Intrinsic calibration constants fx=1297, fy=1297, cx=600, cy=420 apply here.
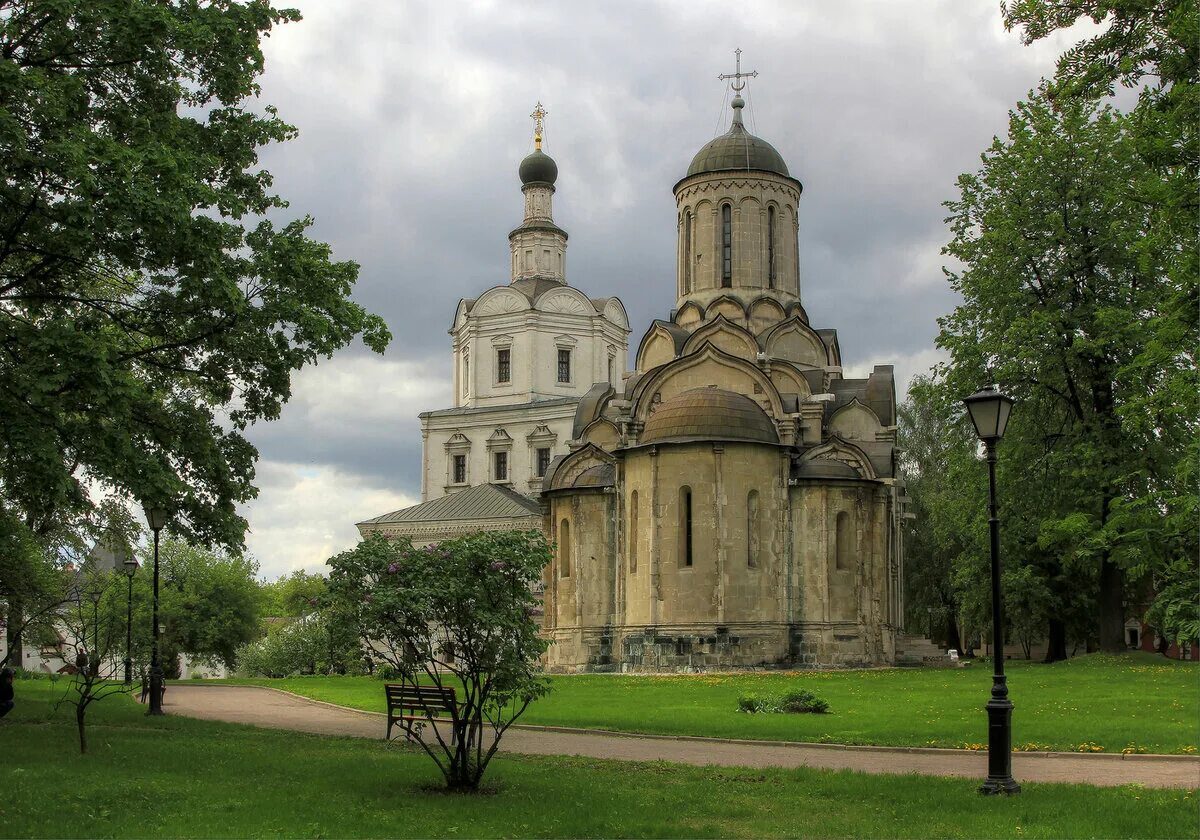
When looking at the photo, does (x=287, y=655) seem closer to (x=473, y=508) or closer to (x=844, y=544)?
(x=473, y=508)

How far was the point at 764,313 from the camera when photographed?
147 feet

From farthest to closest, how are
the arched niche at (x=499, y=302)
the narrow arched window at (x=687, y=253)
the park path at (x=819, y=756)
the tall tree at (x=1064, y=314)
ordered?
the arched niche at (x=499, y=302) → the narrow arched window at (x=687, y=253) → the tall tree at (x=1064, y=314) → the park path at (x=819, y=756)

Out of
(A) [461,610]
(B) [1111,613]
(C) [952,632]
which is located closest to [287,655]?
(B) [1111,613]

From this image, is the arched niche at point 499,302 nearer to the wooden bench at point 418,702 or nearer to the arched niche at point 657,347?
the arched niche at point 657,347

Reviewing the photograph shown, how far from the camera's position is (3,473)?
1623 cm

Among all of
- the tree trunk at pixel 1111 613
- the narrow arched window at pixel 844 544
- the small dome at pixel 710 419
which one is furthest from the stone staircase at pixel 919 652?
the small dome at pixel 710 419

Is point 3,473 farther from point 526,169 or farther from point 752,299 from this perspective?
point 526,169

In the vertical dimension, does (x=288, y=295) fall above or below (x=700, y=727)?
above

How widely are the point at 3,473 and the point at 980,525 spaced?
24894 millimetres

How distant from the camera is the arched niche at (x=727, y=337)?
4322 centimetres

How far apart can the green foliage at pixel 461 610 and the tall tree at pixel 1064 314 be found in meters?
21.2

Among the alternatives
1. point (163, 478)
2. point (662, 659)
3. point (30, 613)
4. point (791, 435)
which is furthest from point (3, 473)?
point (791, 435)

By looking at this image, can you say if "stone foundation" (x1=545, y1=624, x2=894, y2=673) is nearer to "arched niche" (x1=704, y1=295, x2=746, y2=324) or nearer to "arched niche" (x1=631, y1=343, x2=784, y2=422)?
"arched niche" (x1=631, y1=343, x2=784, y2=422)

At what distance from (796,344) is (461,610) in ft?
108
